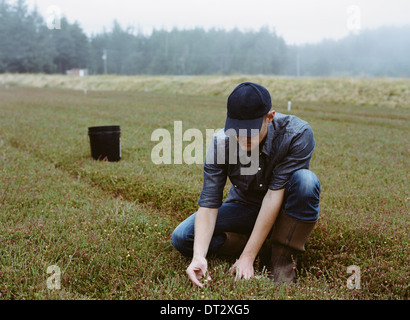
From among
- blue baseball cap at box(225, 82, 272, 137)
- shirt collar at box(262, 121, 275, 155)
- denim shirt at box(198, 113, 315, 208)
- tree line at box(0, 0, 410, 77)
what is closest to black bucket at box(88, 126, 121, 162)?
denim shirt at box(198, 113, 315, 208)

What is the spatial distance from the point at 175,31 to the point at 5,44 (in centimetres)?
5013

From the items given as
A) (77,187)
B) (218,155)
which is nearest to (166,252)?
(218,155)

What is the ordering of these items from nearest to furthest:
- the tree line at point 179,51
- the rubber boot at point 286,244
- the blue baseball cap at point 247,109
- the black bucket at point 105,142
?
the blue baseball cap at point 247,109
the rubber boot at point 286,244
the black bucket at point 105,142
the tree line at point 179,51

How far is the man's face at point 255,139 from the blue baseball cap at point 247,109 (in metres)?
0.05

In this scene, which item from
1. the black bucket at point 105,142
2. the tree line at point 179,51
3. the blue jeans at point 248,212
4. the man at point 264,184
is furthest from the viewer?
the tree line at point 179,51

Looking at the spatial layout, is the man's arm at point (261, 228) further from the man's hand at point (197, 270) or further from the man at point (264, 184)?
the man's hand at point (197, 270)

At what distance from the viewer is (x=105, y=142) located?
22.0 feet

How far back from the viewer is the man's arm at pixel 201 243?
111 inches

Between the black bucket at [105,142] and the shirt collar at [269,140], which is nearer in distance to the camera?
the shirt collar at [269,140]

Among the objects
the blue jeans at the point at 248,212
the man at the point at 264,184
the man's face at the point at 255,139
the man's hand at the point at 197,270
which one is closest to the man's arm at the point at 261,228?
the man at the point at 264,184

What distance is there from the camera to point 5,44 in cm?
7094

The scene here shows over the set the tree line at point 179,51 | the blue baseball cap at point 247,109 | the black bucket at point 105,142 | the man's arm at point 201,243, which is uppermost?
the tree line at point 179,51

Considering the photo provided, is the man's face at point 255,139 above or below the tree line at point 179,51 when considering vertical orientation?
below
